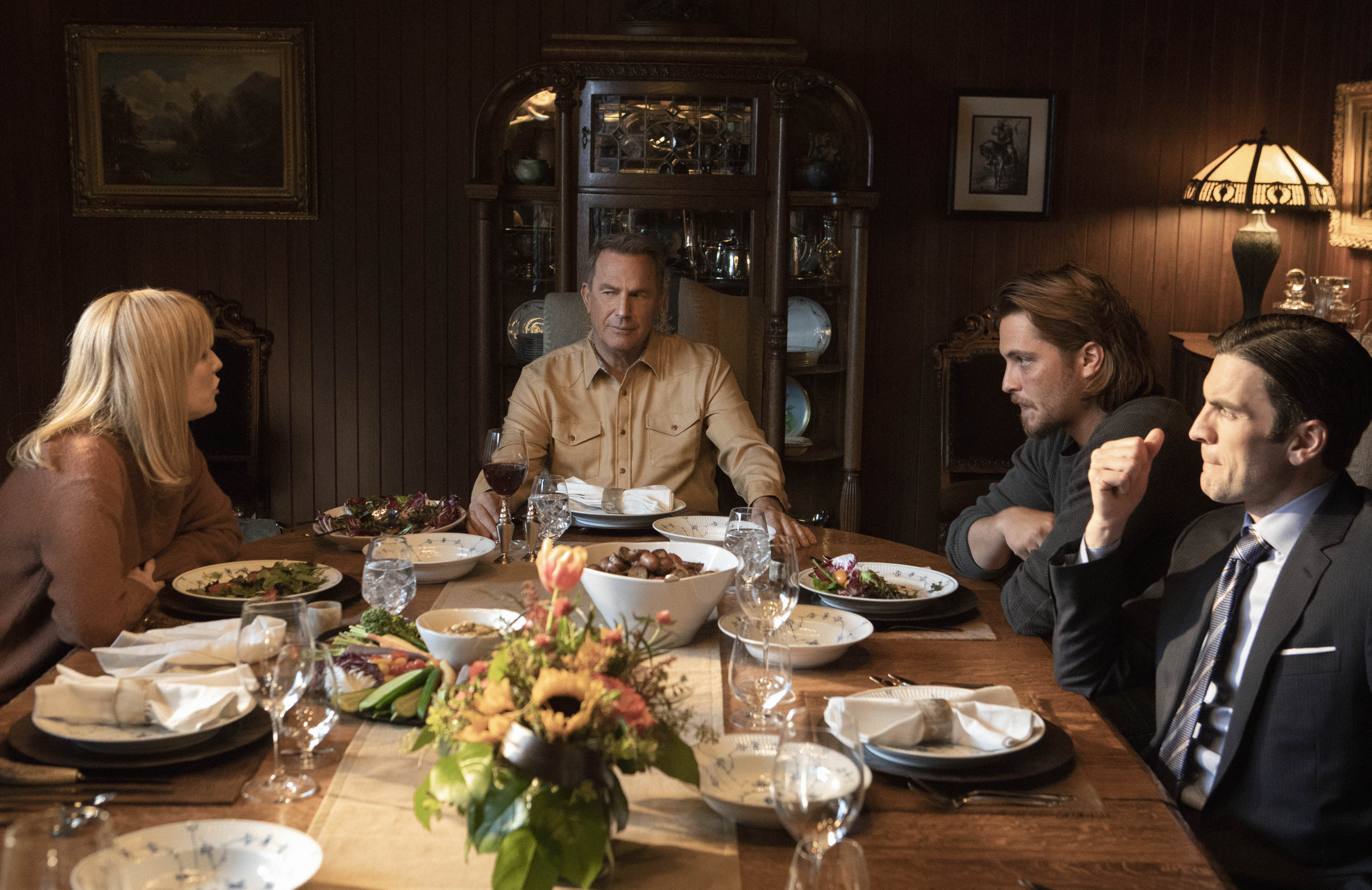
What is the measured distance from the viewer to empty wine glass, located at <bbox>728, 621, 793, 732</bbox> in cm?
124

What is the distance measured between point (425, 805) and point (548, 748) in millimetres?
157

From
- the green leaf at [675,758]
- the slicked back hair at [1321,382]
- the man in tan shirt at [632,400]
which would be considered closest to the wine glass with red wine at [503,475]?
the man in tan shirt at [632,400]

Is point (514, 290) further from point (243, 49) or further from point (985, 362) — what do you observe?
point (985, 362)

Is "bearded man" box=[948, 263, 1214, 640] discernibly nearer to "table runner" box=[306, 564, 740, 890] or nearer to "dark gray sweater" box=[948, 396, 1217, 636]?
"dark gray sweater" box=[948, 396, 1217, 636]

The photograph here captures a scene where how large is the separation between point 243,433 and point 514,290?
3.49 feet

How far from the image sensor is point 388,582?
5.11 ft

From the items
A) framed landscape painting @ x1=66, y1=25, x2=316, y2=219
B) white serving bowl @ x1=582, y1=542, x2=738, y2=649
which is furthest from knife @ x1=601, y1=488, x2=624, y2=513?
framed landscape painting @ x1=66, y1=25, x2=316, y2=219

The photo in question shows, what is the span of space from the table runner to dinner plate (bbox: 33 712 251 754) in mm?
151

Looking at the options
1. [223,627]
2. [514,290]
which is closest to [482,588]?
[223,627]

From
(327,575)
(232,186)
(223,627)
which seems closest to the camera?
(223,627)

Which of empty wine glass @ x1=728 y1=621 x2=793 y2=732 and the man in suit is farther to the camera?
the man in suit

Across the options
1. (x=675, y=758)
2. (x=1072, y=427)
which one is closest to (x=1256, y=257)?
(x=1072, y=427)

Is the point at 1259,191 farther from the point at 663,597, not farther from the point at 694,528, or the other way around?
the point at 663,597

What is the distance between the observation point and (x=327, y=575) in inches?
73.6
